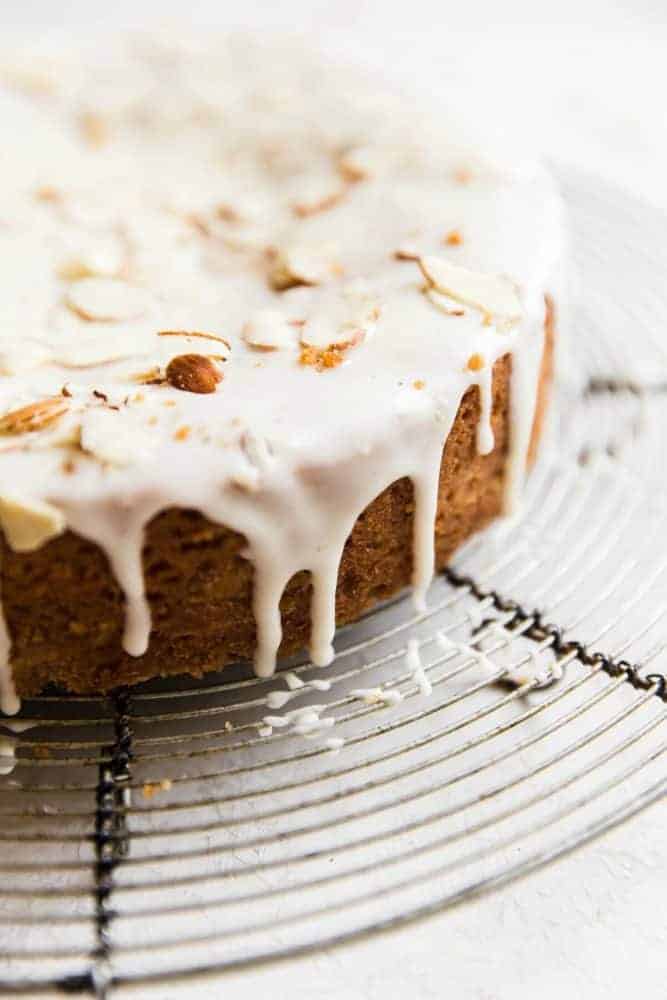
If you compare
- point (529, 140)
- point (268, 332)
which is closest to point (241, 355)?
point (268, 332)

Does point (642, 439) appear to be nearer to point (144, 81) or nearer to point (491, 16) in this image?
point (144, 81)

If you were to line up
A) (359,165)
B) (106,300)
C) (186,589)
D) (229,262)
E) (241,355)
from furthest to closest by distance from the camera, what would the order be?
(359,165)
(229,262)
(106,300)
(241,355)
(186,589)

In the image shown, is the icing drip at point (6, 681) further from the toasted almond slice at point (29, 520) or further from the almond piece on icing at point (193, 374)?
the almond piece on icing at point (193, 374)

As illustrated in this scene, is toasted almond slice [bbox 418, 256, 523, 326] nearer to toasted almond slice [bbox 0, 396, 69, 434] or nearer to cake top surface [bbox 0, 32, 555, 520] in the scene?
cake top surface [bbox 0, 32, 555, 520]

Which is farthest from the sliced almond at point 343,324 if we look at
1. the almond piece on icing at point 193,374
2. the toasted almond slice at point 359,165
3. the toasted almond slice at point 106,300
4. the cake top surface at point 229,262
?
the toasted almond slice at point 359,165

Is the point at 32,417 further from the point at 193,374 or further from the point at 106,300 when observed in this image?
the point at 106,300

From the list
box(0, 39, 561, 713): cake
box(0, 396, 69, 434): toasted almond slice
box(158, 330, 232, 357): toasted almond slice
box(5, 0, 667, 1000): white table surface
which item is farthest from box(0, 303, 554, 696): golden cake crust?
box(5, 0, 667, 1000): white table surface
